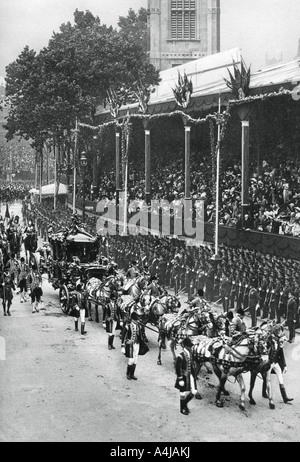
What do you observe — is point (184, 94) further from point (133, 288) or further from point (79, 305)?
point (133, 288)

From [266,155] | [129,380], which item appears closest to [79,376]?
[129,380]

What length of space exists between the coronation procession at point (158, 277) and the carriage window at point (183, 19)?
19329 mm

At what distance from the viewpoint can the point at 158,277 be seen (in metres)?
24.2

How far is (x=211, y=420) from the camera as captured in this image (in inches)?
471

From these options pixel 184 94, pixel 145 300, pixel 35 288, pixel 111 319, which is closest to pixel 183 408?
pixel 145 300

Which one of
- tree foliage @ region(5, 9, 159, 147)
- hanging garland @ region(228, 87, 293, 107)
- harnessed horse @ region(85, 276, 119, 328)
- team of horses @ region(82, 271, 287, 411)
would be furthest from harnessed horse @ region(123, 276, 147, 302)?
tree foliage @ region(5, 9, 159, 147)

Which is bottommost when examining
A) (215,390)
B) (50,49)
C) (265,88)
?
(215,390)

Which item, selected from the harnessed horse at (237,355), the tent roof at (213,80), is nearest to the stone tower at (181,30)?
the tent roof at (213,80)

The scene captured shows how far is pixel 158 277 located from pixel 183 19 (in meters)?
49.2

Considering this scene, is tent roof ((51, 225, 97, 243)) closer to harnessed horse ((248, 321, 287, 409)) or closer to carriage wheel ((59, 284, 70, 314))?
carriage wheel ((59, 284, 70, 314))

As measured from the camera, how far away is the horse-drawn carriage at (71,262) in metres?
20.3

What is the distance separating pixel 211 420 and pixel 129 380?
8.75 feet
